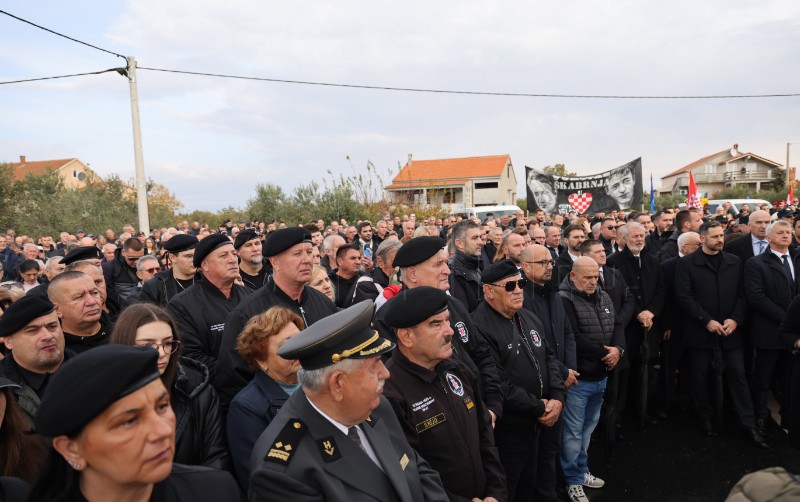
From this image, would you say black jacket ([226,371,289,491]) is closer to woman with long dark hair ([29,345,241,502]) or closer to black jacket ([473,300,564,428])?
woman with long dark hair ([29,345,241,502])

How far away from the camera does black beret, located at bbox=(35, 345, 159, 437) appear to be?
1342 millimetres

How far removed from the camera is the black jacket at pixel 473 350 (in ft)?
10.9

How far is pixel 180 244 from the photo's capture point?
495 centimetres

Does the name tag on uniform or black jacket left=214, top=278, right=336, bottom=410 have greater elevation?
black jacket left=214, top=278, right=336, bottom=410

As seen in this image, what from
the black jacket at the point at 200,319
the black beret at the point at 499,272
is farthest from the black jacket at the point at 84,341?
the black beret at the point at 499,272

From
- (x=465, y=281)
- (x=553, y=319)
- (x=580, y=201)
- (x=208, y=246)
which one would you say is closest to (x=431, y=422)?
(x=553, y=319)

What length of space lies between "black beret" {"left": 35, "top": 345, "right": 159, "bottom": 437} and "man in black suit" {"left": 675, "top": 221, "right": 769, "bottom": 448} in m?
5.60

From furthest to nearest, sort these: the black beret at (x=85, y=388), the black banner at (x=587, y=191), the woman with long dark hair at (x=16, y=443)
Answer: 1. the black banner at (x=587, y=191)
2. the woman with long dark hair at (x=16, y=443)
3. the black beret at (x=85, y=388)

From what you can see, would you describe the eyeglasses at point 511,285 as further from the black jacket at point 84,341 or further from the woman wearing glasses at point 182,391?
the black jacket at point 84,341

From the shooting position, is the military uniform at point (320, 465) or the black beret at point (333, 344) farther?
the black beret at point (333, 344)

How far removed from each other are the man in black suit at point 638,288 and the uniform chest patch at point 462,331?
117 inches

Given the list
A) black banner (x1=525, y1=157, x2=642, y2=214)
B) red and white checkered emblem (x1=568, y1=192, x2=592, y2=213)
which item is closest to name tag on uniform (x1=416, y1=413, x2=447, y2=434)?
black banner (x1=525, y1=157, x2=642, y2=214)

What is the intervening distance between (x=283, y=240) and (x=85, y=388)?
2.36m

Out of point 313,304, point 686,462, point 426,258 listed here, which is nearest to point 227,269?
point 313,304
